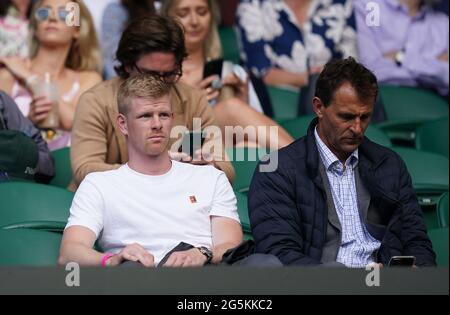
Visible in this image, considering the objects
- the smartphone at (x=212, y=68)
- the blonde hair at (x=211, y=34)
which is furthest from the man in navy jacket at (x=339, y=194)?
the blonde hair at (x=211, y=34)

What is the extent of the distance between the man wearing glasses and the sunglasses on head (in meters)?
0.77

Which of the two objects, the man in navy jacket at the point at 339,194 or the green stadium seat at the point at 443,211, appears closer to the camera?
the man in navy jacket at the point at 339,194

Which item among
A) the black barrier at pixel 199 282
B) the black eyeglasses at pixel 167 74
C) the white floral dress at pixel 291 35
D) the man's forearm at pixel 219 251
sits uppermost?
the white floral dress at pixel 291 35

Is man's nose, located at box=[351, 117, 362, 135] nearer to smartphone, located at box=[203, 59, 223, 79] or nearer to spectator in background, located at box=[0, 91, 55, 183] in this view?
spectator in background, located at box=[0, 91, 55, 183]

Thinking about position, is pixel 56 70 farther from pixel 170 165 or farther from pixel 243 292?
pixel 243 292

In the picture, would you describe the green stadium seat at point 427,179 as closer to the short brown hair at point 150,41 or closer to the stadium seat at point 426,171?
the stadium seat at point 426,171

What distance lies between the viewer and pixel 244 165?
3.83 meters

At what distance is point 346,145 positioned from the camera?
3510 millimetres

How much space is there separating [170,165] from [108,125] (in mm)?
420

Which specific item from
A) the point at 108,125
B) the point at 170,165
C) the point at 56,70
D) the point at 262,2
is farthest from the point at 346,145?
the point at 262,2

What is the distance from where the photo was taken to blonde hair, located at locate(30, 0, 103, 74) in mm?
4883

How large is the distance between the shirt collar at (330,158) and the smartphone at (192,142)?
0.43 meters

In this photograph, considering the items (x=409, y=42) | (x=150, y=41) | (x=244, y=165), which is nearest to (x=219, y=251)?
(x=244, y=165)

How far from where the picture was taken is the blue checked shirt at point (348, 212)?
346 centimetres
